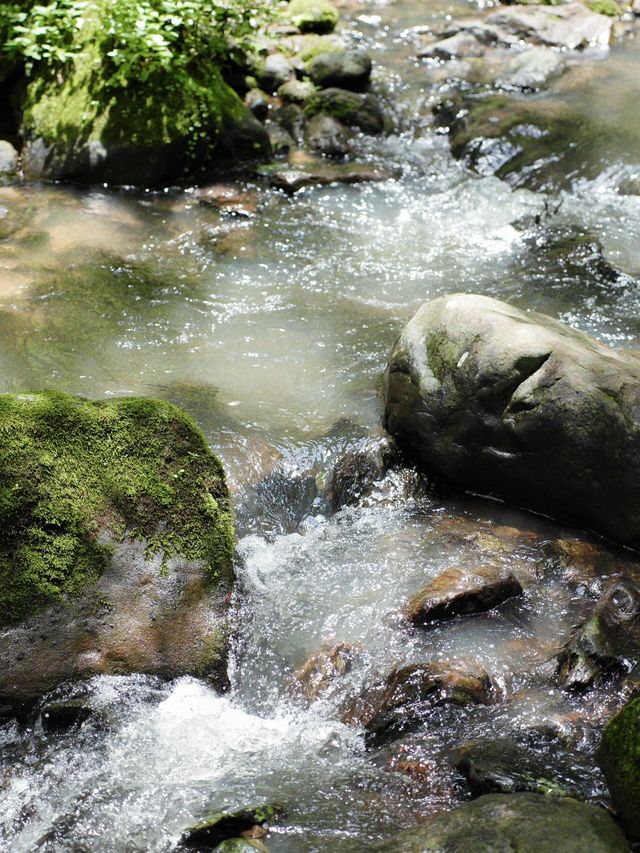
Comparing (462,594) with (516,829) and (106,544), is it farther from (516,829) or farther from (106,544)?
(106,544)

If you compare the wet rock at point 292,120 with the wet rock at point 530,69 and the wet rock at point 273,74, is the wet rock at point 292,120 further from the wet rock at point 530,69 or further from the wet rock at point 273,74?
the wet rock at point 530,69

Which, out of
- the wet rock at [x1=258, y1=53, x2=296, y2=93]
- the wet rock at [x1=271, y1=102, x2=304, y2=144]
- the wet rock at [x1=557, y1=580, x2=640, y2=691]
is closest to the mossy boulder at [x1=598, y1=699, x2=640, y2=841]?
the wet rock at [x1=557, y1=580, x2=640, y2=691]

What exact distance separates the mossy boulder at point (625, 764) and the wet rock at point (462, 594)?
4.72 ft

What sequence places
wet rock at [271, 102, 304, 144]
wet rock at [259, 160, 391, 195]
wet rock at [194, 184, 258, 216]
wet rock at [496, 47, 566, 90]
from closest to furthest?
wet rock at [194, 184, 258, 216], wet rock at [259, 160, 391, 195], wet rock at [271, 102, 304, 144], wet rock at [496, 47, 566, 90]

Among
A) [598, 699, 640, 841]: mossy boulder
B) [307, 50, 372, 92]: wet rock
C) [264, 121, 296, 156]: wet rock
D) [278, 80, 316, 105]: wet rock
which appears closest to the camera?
[598, 699, 640, 841]: mossy boulder

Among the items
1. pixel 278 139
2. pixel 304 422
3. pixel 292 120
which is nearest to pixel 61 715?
pixel 304 422

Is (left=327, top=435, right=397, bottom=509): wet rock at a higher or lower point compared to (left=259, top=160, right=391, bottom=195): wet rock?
lower

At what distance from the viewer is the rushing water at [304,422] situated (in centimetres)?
390

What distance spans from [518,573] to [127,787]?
262 centimetres

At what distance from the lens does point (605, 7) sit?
1609 centimetres

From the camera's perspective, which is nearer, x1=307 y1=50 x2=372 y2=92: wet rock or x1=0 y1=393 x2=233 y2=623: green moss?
x1=0 y1=393 x2=233 y2=623: green moss

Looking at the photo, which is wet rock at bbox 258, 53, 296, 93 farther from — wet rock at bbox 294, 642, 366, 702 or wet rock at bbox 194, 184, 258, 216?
wet rock at bbox 294, 642, 366, 702

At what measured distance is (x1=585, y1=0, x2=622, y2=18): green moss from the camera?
1599 centimetres

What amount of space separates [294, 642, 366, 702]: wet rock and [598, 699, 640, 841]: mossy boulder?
1.50 m
